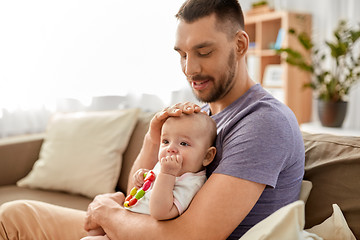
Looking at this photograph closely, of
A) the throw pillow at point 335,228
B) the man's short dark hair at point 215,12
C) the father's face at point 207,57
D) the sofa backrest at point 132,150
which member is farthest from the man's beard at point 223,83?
the sofa backrest at point 132,150

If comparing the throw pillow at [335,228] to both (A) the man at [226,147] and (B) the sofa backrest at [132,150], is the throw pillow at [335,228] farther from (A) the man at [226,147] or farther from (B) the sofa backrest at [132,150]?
(B) the sofa backrest at [132,150]

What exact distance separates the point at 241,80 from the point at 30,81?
6.59ft

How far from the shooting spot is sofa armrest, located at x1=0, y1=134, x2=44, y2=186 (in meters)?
2.26

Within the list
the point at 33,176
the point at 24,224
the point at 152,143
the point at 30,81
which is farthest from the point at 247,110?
the point at 30,81

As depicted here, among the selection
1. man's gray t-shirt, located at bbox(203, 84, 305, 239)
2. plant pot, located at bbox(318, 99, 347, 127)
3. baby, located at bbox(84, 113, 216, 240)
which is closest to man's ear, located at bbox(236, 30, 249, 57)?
man's gray t-shirt, located at bbox(203, 84, 305, 239)

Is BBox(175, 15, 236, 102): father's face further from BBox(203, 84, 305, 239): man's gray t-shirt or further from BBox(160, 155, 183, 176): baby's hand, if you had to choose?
BBox(160, 155, 183, 176): baby's hand

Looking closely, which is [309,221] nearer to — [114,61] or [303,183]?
[303,183]

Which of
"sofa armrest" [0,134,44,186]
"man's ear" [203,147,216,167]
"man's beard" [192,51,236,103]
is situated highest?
"man's beard" [192,51,236,103]

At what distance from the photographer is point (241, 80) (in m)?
1.33

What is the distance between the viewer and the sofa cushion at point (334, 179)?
1173 mm

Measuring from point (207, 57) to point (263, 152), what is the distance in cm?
41

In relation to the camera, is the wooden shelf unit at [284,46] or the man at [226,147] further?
the wooden shelf unit at [284,46]

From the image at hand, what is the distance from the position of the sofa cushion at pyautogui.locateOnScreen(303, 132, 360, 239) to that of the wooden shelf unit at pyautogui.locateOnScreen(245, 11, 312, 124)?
7.71 feet

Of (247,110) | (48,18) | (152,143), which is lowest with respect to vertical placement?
(152,143)
